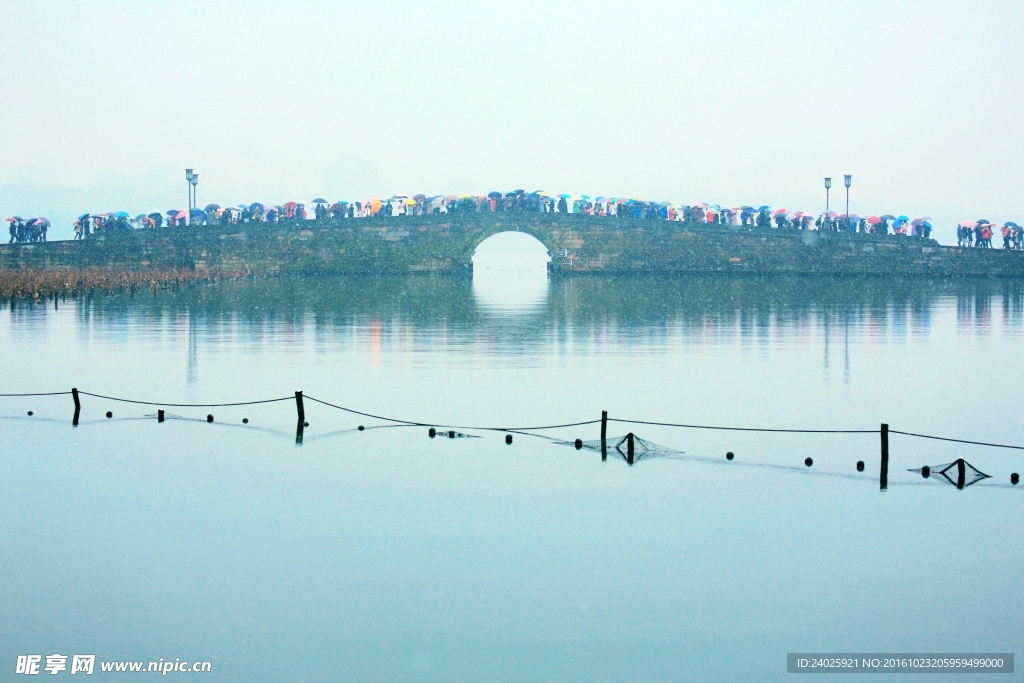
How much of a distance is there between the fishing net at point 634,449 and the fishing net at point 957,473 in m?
2.66

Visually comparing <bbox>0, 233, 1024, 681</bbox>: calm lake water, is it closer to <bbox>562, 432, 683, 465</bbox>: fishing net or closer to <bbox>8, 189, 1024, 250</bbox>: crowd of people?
<bbox>562, 432, 683, 465</bbox>: fishing net

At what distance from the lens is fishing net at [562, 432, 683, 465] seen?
38.8 ft

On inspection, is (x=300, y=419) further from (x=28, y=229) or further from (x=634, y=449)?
(x=28, y=229)

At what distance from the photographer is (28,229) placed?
5991cm

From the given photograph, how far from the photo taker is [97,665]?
6453 millimetres

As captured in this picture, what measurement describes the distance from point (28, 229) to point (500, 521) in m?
57.6

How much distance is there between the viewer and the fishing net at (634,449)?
11.8 meters

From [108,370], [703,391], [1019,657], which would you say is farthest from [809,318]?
[1019,657]

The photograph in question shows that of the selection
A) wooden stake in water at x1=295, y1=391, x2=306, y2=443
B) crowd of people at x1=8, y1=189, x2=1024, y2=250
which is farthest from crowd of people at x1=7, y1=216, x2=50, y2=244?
wooden stake in water at x1=295, y1=391, x2=306, y2=443

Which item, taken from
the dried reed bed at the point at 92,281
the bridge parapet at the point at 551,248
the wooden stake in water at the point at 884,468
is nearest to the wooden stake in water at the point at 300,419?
the wooden stake in water at the point at 884,468

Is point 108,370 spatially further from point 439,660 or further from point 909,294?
point 909,294

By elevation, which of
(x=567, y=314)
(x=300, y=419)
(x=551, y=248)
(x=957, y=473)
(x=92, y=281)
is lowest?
(x=957, y=473)

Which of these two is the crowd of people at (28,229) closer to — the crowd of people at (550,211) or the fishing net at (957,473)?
the crowd of people at (550,211)

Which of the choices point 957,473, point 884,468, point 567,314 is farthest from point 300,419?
point 567,314
